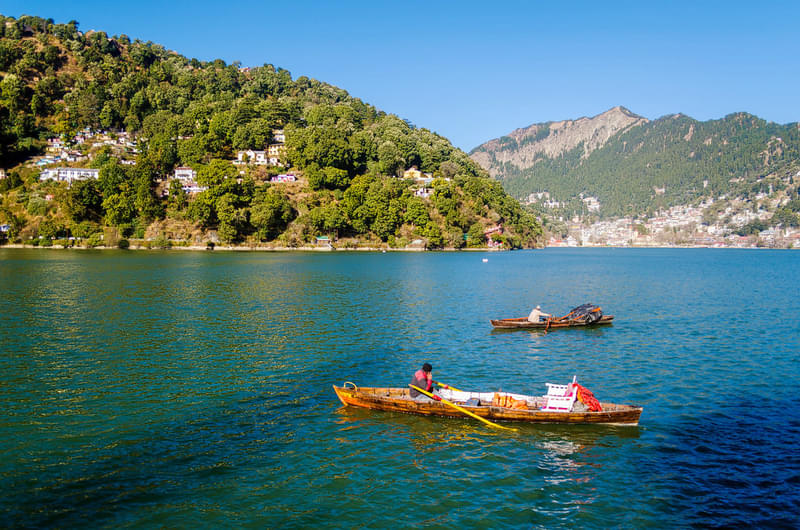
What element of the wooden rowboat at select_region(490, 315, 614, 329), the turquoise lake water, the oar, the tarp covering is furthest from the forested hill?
the oar

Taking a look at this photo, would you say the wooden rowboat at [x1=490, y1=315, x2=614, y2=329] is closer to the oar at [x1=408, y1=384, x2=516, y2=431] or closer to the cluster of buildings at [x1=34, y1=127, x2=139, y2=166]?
the oar at [x1=408, y1=384, x2=516, y2=431]

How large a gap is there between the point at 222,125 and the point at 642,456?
195087 millimetres

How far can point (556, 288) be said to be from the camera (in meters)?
70.0

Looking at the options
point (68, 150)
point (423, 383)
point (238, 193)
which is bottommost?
point (423, 383)

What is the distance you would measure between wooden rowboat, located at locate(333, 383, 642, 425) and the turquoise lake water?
0.43 m

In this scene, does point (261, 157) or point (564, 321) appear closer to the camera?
point (564, 321)

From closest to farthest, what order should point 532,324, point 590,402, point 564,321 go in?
point 590,402 < point 532,324 < point 564,321

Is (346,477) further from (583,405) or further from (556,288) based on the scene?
(556,288)

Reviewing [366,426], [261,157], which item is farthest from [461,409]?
[261,157]

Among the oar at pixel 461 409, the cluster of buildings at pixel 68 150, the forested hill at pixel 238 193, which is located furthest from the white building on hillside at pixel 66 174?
the oar at pixel 461 409

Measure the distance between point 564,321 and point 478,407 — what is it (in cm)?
2298

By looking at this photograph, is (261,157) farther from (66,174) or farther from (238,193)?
(66,174)

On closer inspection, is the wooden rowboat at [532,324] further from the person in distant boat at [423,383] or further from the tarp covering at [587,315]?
the person in distant boat at [423,383]

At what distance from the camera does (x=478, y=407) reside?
67.7 feet
